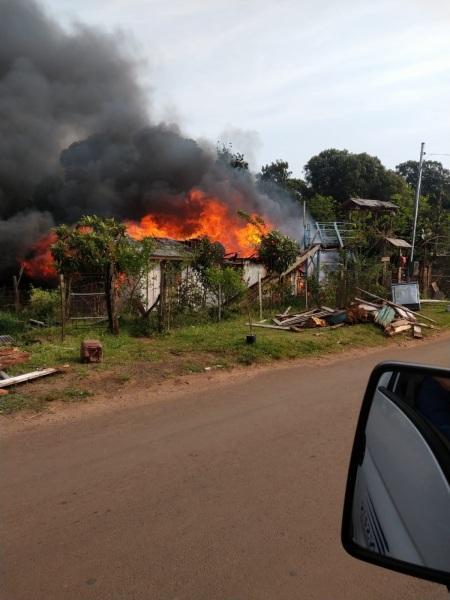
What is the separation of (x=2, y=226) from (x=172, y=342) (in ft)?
47.9

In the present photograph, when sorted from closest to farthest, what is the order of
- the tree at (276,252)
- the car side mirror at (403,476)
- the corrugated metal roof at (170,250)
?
the car side mirror at (403,476)
the corrugated metal roof at (170,250)
the tree at (276,252)

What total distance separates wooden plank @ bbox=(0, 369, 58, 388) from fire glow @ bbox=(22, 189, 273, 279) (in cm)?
1558

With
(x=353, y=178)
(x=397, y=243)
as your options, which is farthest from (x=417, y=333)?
(x=353, y=178)

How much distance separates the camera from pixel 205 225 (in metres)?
26.3

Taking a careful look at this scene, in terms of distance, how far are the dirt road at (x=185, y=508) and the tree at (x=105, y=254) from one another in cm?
620

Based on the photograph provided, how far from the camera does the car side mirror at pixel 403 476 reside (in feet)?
4.93

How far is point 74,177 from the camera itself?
26.4 meters

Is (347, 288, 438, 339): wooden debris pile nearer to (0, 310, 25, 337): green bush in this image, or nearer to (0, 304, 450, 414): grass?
(0, 304, 450, 414): grass

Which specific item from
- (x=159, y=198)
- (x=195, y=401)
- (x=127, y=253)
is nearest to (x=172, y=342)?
(x=127, y=253)

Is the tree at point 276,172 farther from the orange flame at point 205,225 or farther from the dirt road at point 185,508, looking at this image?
the dirt road at point 185,508

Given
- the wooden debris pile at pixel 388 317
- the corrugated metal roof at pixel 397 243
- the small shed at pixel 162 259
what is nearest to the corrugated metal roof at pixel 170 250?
the small shed at pixel 162 259

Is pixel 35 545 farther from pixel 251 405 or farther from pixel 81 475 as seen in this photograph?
pixel 251 405

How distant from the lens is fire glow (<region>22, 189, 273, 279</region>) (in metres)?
24.5

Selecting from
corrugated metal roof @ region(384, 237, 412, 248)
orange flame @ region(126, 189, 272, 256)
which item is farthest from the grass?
corrugated metal roof @ region(384, 237, 412, 248)
